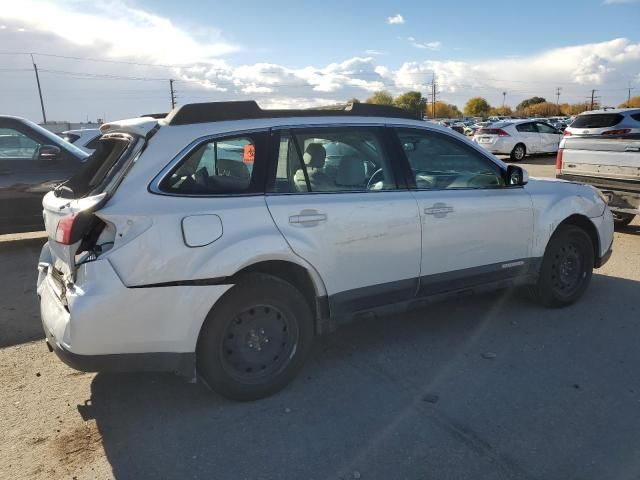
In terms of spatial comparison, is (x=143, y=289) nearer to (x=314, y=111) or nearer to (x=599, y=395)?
(x=314, y=111)

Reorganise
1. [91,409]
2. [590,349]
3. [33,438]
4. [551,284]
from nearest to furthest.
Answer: [33,438], [91,409], [590,349], [551,284]

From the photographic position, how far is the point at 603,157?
7500mm

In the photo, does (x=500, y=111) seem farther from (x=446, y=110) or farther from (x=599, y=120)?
(x=599, y=120)

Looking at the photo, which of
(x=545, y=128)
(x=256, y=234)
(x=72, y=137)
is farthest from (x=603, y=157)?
(x=545, y=128)

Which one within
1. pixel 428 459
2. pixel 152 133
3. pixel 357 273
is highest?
pixel 152 133

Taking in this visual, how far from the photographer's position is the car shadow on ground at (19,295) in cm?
451

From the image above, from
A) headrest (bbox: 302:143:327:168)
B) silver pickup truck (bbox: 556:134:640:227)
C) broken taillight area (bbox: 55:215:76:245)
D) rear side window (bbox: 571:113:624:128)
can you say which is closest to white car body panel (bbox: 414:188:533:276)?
headrest (bbox: 302:143:327:168)

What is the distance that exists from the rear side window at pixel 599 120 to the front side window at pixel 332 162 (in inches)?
275

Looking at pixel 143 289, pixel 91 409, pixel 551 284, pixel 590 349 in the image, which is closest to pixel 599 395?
pixel 590 349

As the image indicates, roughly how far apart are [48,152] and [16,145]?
17.2 inches

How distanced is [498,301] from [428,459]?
Answer: 2609 millimetres

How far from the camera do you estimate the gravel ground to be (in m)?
2.72

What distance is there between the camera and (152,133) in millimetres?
3133

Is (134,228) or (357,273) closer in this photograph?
(134,228)
